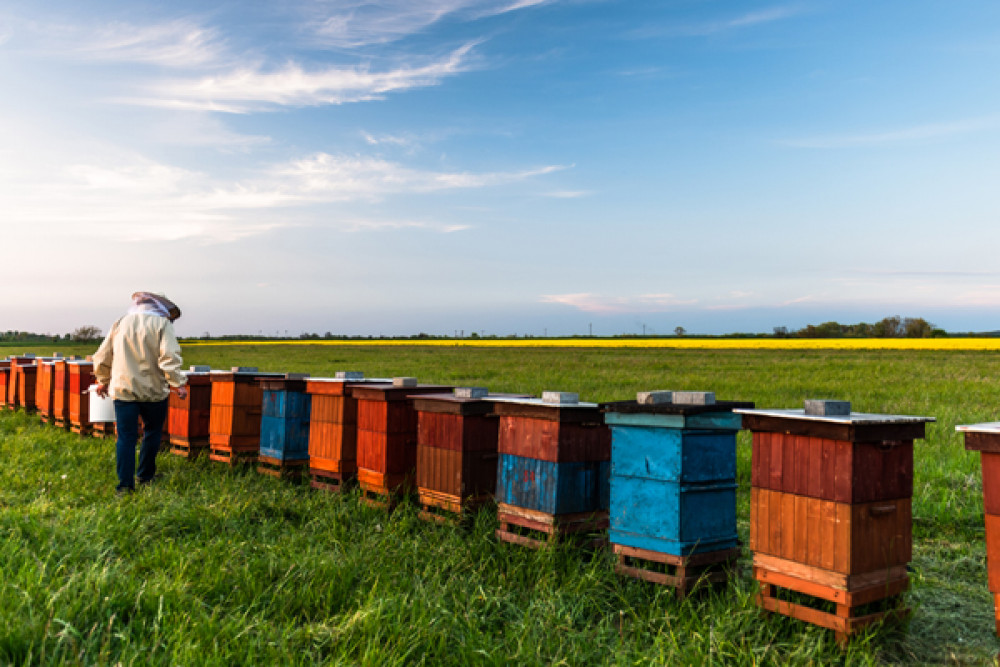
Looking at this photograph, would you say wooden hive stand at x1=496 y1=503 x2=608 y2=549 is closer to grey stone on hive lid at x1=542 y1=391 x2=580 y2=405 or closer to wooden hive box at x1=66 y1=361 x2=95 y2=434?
grey stone on hive lid at x1=542 y1=391 x2=580 y2=405

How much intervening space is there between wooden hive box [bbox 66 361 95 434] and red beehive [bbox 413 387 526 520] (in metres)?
8.75

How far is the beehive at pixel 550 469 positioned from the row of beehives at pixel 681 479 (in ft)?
0.04

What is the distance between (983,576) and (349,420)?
6.38m

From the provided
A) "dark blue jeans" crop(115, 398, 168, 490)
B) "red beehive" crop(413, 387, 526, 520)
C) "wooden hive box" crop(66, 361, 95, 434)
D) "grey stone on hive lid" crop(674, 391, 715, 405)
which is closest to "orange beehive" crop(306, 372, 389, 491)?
"red beehive" crop(413, 387, 526, 520)

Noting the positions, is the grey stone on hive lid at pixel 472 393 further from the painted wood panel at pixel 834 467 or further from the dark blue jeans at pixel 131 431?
the dark blue jeans at pixel 131 431

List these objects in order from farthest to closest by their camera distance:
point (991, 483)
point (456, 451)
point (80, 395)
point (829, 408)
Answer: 1. point (80, 395)
2. point (456, 451)
3. point (829, 408)
4. point (991, 483)

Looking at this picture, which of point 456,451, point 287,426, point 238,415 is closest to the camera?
point 456,451

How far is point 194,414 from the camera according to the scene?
10945mm

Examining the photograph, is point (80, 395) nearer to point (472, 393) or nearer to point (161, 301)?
point (161, 301)

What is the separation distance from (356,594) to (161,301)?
5.16 m

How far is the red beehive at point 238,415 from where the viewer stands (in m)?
10.1

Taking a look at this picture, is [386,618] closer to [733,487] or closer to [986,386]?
[733,487]

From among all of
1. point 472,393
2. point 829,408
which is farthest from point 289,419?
point 829,408

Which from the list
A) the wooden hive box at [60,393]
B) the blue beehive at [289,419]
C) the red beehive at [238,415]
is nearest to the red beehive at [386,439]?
the blue beehive at [289,419]
